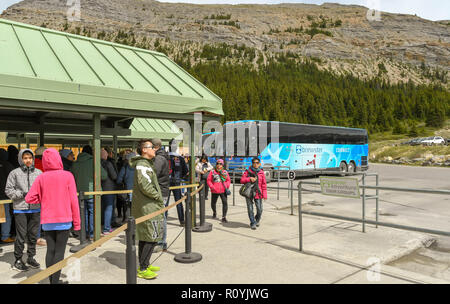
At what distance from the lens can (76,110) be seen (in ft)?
18.9

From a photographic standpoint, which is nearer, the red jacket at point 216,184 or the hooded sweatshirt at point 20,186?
the hooded sweatshirt at point 20,186

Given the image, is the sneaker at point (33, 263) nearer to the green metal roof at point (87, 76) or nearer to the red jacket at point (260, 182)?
the green metal roof at point (87, 76)

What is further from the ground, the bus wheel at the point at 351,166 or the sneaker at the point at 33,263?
the bus wheel at the point at 351,166

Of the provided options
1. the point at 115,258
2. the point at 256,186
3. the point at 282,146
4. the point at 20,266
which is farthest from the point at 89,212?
the point at 282,146

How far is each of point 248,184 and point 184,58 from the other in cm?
14135

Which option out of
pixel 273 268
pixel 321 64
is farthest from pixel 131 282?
pixel 321 64

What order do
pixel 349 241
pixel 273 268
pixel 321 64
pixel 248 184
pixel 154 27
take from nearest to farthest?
pixel 273 268
pixel 349 241
pixel 248 184
pixel 321 64
pixel 154 27

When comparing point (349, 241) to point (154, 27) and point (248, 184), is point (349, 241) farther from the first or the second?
point (154, 27)

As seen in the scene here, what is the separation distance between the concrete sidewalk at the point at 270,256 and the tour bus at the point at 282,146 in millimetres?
9036

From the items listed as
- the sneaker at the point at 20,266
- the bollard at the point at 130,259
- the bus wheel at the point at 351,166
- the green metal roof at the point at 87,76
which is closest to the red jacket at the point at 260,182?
the green metal roof at the point at 87,76

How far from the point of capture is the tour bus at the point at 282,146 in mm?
18750

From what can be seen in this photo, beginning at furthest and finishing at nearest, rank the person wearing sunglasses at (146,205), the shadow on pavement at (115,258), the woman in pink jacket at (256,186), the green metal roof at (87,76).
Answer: the woman in pink jacket at (256,186) < the green metal roof at (87,76) < the shadow on pavement at (115,258) < the person wearing sunglasses at (146,205)

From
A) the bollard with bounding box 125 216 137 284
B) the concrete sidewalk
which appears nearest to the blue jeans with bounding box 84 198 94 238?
the concrete sidewalk

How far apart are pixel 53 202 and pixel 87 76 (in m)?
3.03
